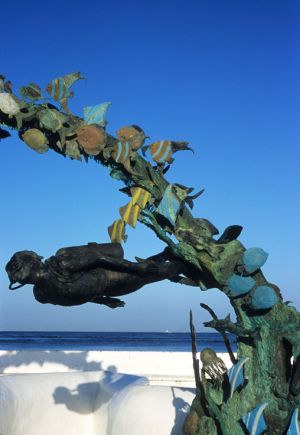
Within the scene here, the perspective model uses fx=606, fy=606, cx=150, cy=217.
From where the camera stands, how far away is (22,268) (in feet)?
10.9

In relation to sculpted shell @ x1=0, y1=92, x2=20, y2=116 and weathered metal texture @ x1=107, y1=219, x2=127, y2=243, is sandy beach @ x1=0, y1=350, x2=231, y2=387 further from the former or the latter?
sculpted shell @ x1=0, y1=92, x2=20, y2=116

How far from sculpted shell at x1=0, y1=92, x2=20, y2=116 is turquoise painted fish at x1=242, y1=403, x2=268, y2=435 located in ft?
7.22

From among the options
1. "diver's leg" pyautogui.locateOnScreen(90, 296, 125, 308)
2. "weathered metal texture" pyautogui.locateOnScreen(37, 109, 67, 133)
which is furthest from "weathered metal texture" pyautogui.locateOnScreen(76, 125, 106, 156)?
"diver's leg" pyautogui.locateOnScreen(90, 296, 125, 308)

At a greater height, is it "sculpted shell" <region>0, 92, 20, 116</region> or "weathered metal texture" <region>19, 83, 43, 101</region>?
"weathered metal texture" <region>19, 83, 43, 101</region>

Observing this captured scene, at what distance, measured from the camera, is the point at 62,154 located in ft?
12.2

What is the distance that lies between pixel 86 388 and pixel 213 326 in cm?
194

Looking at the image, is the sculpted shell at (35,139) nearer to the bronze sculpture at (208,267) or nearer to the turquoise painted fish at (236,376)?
the bronze sculpture at (208,267)

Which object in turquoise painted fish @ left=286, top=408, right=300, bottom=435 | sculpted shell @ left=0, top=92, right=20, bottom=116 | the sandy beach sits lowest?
turquoise painted fish @ left=286, top=408, right=300, bottom=435

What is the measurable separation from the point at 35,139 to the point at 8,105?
9.9 inches

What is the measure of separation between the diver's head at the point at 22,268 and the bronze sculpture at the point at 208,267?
0.10 feet

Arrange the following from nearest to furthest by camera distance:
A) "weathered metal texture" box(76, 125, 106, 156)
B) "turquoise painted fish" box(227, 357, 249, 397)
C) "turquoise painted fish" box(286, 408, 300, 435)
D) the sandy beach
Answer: "turquoise painted fish" box(286, 408, 300, 435), "turquoise painted fish" box(227, 357, 249, 397), "weathered metal texture" box(76, 125, 106, 156), the sandy beach

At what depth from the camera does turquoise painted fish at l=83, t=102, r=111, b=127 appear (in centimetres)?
370

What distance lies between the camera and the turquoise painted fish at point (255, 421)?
3.33 meters

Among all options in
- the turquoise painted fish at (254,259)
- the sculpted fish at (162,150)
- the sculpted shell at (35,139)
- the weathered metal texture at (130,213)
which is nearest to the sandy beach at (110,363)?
the turquoise painted fish at (254,259)
